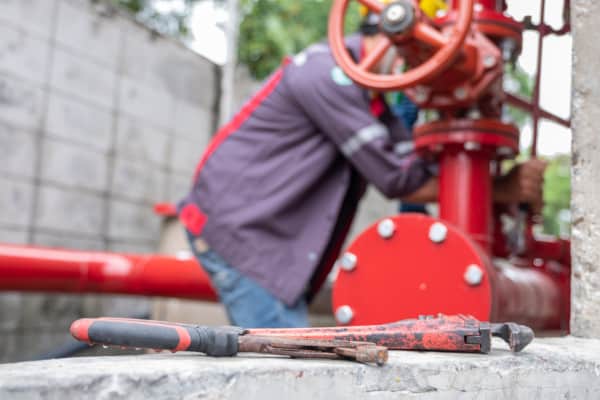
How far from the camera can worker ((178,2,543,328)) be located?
183 cm

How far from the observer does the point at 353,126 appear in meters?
1.69

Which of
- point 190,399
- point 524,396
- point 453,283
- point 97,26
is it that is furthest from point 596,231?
point 97,26

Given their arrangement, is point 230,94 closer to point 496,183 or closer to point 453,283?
point 496,183

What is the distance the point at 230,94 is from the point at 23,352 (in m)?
1.79

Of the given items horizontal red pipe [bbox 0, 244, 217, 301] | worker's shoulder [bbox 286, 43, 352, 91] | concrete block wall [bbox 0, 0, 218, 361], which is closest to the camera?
worker's shoulder [bbox 286, 43, 352, 91]

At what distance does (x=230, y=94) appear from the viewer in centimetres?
408

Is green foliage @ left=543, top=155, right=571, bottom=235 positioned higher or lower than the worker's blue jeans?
higher

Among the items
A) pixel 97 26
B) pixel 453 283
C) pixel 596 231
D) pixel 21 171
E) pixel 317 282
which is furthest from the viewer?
pixel 97 26

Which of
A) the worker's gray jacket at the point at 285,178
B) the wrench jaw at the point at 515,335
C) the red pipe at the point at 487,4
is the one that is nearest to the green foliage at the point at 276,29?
the worker's gray jacket at the point at 285,178

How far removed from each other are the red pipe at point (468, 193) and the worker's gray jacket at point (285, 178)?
0.70ft

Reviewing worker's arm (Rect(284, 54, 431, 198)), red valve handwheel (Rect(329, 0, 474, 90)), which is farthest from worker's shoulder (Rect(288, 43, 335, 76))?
red valve handwheel (Rect(329, 0, 474, 90))

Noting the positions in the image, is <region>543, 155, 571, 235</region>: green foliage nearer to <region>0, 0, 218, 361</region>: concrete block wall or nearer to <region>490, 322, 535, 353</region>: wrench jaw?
<region>0, 0, 218, 361</region>: concrete block wall

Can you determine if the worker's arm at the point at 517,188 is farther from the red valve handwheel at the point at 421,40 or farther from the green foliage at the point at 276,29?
the green foliage at the point at 276,29

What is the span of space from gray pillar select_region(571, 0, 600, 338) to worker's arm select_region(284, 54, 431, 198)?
419mm
